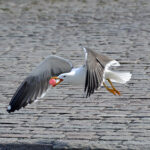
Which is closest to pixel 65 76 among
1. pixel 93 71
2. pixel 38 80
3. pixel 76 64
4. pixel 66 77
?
pixel 66 77

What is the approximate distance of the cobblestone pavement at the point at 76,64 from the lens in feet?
19.0

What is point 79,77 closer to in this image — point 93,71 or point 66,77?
point 66,77

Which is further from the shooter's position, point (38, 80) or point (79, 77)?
point (38, 80)

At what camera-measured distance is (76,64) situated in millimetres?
9102

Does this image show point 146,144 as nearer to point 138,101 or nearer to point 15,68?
point 138,101

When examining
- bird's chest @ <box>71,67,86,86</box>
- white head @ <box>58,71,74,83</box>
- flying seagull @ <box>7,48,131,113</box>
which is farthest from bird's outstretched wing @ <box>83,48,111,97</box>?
white head @ <box>58,71,74,83</box>

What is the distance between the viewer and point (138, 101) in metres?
7.09

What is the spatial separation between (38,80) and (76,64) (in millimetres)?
2429

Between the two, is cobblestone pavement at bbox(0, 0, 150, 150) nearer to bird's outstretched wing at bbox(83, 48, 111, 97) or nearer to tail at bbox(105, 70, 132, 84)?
tail at bbox(105, 70, 132, 84)

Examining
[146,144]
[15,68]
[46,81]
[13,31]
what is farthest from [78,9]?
[146,144]

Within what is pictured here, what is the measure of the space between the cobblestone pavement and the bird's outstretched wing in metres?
0.57

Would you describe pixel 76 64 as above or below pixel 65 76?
below

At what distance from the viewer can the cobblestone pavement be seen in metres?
5.80

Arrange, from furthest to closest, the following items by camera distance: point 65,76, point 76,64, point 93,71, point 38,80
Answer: point 76,64
point 38,80
point 65,76
point 93,71
